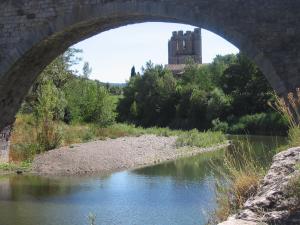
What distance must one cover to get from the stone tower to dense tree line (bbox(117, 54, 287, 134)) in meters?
24.5

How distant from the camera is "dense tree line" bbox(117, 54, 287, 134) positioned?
34.5 m

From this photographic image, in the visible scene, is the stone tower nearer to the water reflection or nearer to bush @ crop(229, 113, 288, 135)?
bush @ crop(229, 113, 288, 135)

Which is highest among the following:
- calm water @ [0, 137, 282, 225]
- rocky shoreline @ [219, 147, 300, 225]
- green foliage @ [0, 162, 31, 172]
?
rocky shoreline @ [219, 147, 300, 225]

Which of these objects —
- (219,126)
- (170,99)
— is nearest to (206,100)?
(219,126)

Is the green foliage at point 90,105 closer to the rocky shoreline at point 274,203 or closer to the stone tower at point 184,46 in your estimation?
the rocky shoreline at point 274,203

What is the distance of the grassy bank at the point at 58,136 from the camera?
17.2 m

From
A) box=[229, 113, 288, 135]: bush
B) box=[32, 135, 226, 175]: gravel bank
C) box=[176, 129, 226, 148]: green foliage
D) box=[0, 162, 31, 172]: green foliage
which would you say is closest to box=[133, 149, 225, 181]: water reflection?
box=[32, 135, 226, 175]: gravel bank

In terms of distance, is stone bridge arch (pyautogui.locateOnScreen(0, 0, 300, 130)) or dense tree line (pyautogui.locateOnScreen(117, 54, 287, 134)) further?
dense tree line (pyautogui.locateOnScreen(117, 54, 287, 134))

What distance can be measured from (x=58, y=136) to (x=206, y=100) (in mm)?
22187

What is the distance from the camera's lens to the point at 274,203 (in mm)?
3859

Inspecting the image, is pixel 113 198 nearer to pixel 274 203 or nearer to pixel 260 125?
pixel 274 203

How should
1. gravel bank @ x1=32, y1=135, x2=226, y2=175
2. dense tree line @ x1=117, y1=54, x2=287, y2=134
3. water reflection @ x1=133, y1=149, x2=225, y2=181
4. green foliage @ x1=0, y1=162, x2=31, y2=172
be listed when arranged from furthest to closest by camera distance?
dense tree line @ x1=117, y1=54, x2=287, y2=134 → gravel bank @ x1=32, y1=135, x2=226, y2=175 → water reflection @ x1=133, y1=149, x2=225, y2=181 → green foliage @ x1=0, y1=162, x2=31, y2=172

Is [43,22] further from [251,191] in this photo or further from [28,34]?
[251,191]

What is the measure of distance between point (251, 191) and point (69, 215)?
19.1 ft
